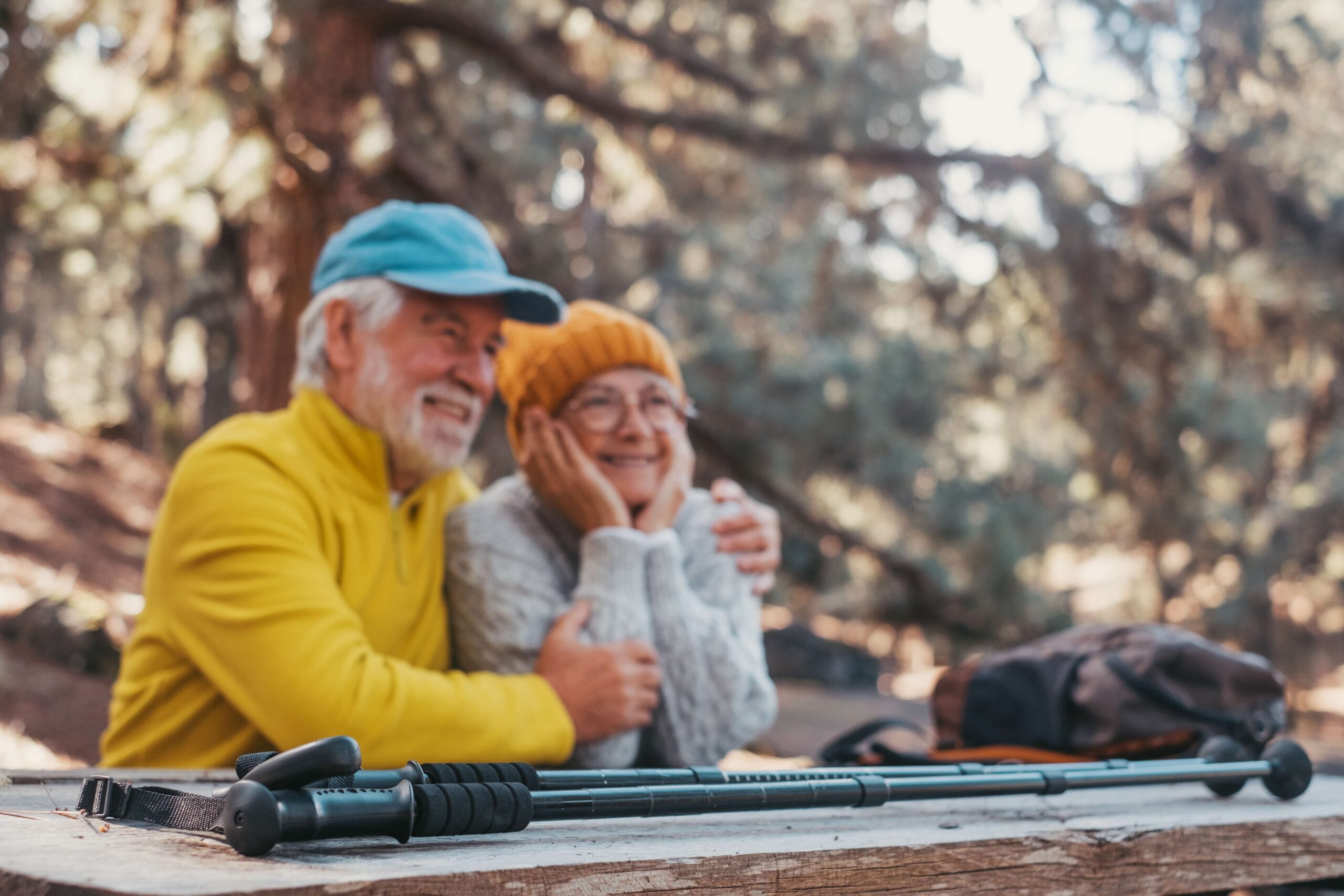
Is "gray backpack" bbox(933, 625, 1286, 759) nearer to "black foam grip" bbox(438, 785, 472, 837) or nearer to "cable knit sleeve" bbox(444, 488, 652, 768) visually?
"cable knit sleeve" bbox(444, 488, 652, 768)

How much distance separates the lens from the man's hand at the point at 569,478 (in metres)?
2.46

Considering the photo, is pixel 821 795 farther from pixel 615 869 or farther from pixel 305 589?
pixel 305 589

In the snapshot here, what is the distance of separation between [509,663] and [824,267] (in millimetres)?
4919

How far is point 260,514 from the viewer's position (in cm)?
209

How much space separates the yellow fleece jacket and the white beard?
0.04m

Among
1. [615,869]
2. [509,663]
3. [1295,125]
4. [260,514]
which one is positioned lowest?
[615,869]

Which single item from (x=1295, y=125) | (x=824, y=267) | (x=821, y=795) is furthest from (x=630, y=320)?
(x=1295, y=125)

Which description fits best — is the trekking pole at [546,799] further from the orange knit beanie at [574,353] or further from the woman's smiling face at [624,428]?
the orange knit beanie at [574,353]

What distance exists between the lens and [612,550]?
2395 mm

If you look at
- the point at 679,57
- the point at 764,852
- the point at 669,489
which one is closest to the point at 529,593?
the point at 669,489

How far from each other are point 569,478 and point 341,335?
577 mm

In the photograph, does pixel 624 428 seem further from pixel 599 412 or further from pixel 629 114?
pixel 629 114

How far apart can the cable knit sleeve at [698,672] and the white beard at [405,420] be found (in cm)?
49

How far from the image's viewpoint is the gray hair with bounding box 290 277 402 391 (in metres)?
2.43
